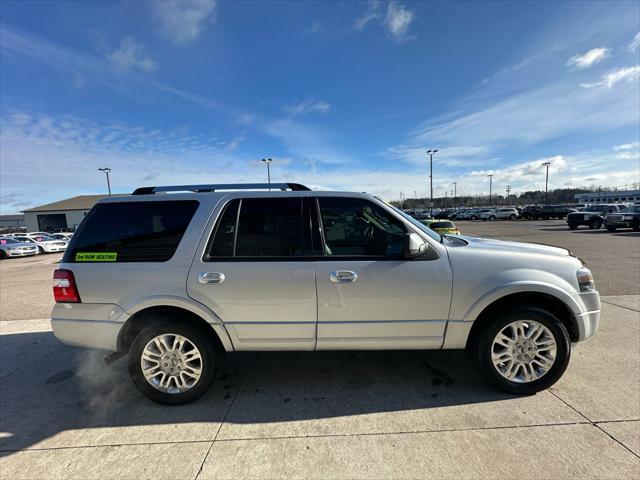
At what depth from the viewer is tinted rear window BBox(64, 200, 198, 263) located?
2799mm

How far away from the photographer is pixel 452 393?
2883 mm

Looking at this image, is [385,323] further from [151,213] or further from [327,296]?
[151,213]

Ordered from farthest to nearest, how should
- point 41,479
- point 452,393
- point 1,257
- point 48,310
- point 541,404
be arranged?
Result: point 1,257
point 48,310
point 452,393
point 541,404
point 41,479

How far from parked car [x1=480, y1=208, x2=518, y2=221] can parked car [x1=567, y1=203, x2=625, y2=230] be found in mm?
22846

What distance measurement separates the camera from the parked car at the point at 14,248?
17672 mm

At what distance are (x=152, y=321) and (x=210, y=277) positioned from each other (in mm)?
733

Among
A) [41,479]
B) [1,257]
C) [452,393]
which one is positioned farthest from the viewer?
[1,257]

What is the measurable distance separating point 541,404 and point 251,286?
2.78 meters

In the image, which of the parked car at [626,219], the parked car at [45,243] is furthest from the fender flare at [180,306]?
the parked car at [626,219]

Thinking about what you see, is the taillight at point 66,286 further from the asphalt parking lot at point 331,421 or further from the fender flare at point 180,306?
the asphalt parking lot at point 331,421

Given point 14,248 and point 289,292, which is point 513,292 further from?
point 14,248

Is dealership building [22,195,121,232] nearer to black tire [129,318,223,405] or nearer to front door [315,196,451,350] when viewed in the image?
black tire [129,318,223,405]

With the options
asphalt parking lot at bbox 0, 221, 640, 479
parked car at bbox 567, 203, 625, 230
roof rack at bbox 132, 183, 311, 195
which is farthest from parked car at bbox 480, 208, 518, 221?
roof rack at bbox 132, 183, 311, 195

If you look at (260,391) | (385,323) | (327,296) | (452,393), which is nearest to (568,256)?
(452,393)
